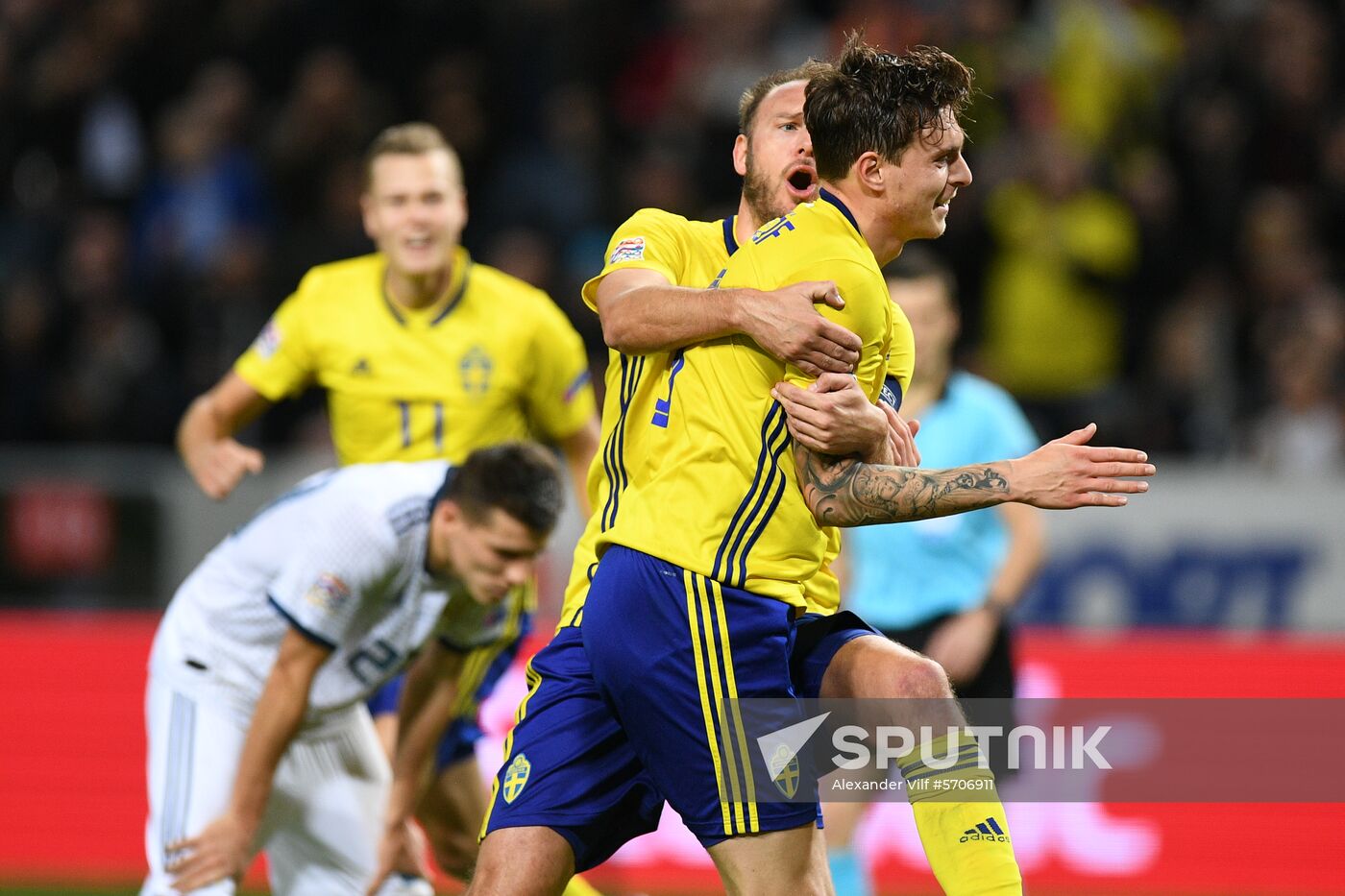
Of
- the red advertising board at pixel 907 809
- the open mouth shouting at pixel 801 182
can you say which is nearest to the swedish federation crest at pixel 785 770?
the open mouth shouting at pixel 801 182

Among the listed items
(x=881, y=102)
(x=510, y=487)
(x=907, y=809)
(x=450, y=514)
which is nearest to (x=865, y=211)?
(x=881, y=102)

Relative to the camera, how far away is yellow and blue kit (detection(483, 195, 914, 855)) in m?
3.99

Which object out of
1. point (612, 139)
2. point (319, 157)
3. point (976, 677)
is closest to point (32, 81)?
point (319, 157)

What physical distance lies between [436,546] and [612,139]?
7.90 metres

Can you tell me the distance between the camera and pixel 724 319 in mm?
3938

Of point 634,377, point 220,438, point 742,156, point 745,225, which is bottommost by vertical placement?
point 634,377

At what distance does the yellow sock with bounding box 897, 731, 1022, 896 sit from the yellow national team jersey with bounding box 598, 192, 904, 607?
45 centimetres

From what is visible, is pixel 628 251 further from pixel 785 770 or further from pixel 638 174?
pixel 638 174

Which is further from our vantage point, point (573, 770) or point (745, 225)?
point (745, 225)

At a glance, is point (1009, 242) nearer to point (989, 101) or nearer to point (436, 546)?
point (989, 101)

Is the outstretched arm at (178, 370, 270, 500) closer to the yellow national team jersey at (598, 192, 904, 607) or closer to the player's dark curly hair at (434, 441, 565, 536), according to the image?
the player's dark curly hair at (434, 441, 565, 536)

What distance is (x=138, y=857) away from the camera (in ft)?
27.5

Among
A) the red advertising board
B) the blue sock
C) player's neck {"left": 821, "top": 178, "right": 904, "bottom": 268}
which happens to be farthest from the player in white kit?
the red advertising board

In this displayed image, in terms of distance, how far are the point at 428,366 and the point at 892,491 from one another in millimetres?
2972
